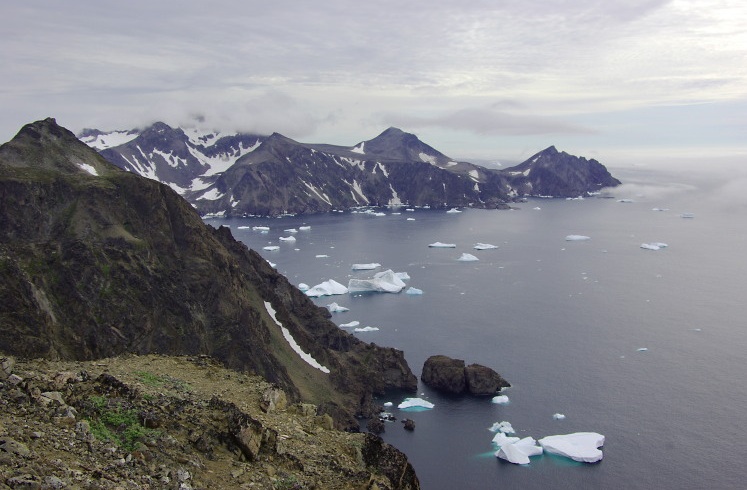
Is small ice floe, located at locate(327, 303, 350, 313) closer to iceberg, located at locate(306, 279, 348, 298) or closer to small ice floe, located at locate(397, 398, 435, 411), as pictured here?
iceberg, located at locate(306, 279, 348, 298)

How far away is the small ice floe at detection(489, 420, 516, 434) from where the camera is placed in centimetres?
5191

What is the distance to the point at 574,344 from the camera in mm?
74250

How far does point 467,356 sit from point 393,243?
3440 inches

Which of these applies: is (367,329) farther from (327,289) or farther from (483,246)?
(483,246)

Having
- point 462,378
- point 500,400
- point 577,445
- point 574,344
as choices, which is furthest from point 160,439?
point 574,344

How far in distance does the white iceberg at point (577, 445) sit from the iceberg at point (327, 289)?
57.1 metres

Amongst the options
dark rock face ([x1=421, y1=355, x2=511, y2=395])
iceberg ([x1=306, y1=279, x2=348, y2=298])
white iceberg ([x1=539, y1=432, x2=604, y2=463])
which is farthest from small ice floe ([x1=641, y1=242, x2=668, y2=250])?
white iceberg ([x1=539, y1=432, x2=604, y2=463])

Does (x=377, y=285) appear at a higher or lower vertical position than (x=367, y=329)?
higher

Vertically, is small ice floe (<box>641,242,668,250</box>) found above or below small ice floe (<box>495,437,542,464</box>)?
above

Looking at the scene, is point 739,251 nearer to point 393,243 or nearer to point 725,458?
point 393,243

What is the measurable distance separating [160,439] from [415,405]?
47.8 metres

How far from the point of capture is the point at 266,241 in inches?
6535

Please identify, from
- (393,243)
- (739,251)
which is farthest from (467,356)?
(739,251)

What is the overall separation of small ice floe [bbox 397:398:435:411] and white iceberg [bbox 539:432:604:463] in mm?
12332
